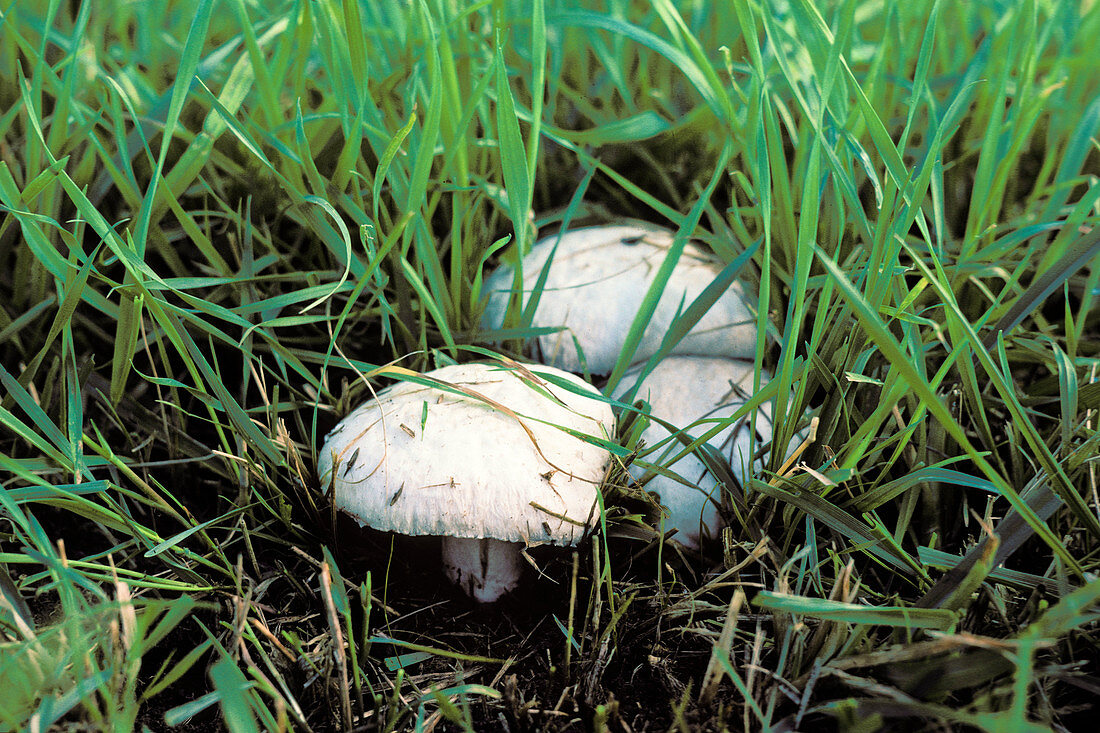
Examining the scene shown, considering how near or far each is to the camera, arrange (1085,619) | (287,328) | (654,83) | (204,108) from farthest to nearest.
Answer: (654,83) < (204,108) < (287,328) < (1085,619)

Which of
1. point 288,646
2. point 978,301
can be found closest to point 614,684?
point 288,646

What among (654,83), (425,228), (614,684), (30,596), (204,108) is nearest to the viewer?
(614,684)

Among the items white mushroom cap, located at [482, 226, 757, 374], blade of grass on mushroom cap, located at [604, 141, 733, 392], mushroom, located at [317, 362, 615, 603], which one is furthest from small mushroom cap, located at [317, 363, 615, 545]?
white mushroom cap, located at [482, 226, 757, 374]

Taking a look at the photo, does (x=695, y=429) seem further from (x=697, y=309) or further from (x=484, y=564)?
(x=484, y=564)

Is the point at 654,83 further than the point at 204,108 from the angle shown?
Yes

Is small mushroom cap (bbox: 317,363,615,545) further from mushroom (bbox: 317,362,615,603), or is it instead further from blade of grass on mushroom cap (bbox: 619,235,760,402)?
blade of grass on mushroom cap (bbox: 619,235,760,402)

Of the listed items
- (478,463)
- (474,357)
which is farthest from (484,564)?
(474,357)

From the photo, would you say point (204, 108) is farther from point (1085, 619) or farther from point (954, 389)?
point (1085, 619)

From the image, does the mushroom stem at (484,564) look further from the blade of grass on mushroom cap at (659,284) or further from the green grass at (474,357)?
the blade of grass on mushroom cap at (659,284)
